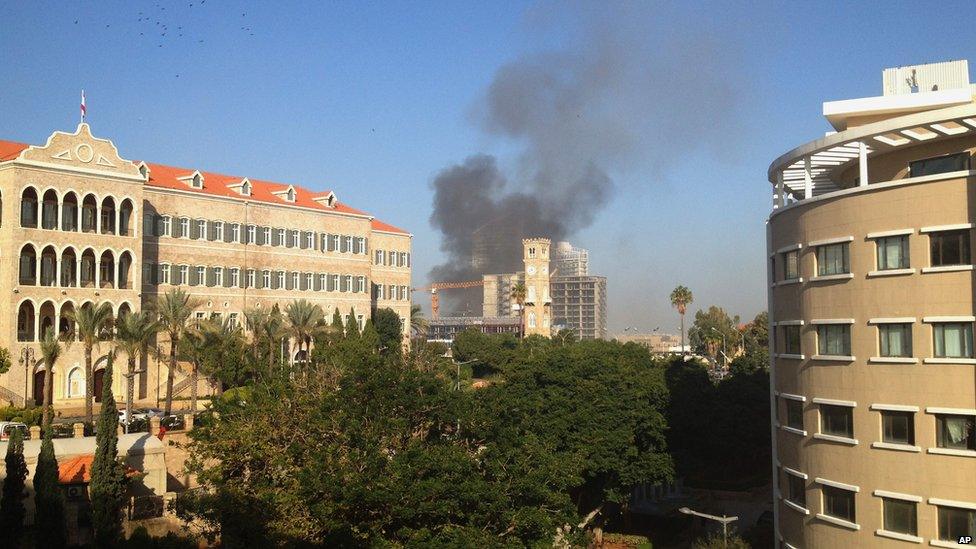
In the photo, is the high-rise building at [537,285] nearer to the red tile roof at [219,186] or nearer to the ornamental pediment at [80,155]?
the red tile roof at [219,186]

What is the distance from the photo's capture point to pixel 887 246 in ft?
84.2

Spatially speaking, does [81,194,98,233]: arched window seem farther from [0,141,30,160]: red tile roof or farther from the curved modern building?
the curved modern building

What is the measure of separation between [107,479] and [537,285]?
105915 millimetres

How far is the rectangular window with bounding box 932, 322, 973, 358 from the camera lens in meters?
24.0

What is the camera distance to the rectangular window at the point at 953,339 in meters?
24.0

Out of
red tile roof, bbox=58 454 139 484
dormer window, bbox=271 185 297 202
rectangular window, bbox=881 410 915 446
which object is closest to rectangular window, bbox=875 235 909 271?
rectangular window, bbox=881 410 915 446

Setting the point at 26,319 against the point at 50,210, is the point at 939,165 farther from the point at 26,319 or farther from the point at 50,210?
the point at 26,319

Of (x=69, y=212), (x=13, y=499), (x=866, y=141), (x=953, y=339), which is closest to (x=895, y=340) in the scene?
(x=953, y=339)

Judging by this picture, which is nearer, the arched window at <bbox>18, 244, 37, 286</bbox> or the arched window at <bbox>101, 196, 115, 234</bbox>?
the arched window at <bbox>18, 244, 37, 286</bbox>

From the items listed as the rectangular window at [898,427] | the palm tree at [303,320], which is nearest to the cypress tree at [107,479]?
the rectangular window at [898,427]

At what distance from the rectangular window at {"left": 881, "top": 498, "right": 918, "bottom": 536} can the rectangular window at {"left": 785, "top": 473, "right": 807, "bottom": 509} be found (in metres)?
3.34

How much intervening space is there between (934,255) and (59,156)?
50590mm

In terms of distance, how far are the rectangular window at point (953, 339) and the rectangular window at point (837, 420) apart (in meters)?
3.28

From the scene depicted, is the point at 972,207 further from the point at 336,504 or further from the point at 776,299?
the point at 336,504
